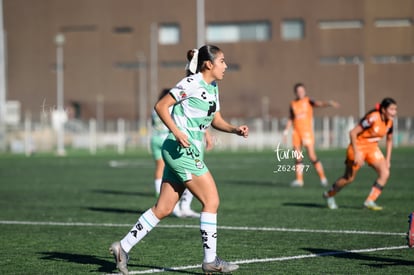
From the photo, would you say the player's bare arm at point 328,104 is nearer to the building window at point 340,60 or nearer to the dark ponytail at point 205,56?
the dark ponytail at point 205,56

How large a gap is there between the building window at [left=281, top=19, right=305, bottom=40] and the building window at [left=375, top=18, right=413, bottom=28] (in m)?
6.41

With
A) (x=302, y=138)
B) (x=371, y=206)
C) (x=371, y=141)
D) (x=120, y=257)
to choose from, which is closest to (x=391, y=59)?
(x=302, y=138)

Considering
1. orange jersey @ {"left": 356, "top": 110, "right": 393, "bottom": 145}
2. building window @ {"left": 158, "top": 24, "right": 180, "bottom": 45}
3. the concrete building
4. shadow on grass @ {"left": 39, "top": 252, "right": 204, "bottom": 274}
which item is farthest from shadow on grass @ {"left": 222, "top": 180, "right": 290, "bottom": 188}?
building window @ {"left": 158, "top": 24, "right": 180, "bottom": 45}

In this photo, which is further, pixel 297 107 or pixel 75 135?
pixel 75 135

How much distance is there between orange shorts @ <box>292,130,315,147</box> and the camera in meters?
22.1

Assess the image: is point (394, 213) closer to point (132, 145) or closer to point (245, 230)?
point (245, 230)

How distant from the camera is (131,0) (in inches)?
2990

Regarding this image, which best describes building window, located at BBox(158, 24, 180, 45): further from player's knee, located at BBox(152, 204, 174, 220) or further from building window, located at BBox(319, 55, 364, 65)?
player's knee, located at BBox(152, 204, 174, 220)

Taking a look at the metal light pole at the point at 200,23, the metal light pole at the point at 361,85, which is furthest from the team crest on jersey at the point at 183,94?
the metal light pole at the point at 361,85

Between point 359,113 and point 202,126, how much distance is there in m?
64.9

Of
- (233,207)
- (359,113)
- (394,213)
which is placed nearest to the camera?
(394,213)

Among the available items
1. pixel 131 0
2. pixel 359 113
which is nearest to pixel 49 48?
pixel 131 0

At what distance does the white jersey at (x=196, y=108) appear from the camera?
8477mm

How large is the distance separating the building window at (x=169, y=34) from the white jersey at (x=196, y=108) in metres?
67.0
